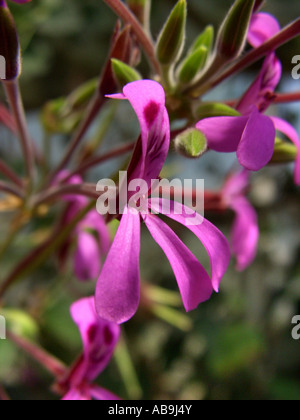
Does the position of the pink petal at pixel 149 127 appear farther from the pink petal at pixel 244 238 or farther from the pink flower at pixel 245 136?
the pink petal at pixel 244 238

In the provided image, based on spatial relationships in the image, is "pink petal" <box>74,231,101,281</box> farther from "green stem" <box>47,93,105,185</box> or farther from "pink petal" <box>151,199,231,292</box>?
"pink petal" <box>151,199,231,292</box>

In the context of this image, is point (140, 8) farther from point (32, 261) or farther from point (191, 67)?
point (32, 261)

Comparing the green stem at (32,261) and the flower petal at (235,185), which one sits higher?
the flower petal at (235,185)

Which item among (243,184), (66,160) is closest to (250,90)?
(66,160)

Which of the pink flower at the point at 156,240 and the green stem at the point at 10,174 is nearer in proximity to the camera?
the pink flower at the point at 156,240

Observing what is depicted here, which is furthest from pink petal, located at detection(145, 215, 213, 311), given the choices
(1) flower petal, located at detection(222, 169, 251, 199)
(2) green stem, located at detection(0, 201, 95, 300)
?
(1) flower petal, located at detection(222, 169, 251, 199)

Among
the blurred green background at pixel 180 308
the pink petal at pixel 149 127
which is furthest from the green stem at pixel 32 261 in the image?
the blurred green background at pixel 180 308
